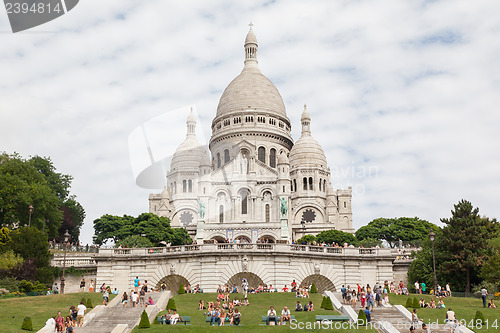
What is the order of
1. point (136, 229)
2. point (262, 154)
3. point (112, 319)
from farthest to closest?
point (262, 154) → point (136, 229) → point (112, 319)

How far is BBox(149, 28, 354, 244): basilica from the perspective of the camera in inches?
3757

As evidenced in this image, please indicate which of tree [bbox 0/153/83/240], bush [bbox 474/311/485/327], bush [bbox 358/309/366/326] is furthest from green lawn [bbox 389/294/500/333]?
tree [bbox 0/153/83/240]

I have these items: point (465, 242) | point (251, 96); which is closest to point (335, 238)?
point (465, 242)

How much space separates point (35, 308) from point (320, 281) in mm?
22122

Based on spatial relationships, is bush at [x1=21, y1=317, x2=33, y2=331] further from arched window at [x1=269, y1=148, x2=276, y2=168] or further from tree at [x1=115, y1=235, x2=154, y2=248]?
arched window at [x1=269, y1=148, x2=276, y2=168]

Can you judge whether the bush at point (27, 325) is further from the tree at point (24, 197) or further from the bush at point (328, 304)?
the tree at point (24, 197)

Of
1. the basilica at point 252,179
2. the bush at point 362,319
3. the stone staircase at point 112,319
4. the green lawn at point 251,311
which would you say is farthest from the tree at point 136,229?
the bush at point 362,319

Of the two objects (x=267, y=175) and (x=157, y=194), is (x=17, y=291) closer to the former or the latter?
(x=267, y=175)

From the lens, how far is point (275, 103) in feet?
386

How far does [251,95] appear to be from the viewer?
117 metres

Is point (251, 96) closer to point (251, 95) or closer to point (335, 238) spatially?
point (251, 95)

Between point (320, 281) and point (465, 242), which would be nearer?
point (465, 242)

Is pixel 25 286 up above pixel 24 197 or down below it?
below

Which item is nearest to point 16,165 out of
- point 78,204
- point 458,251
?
point 78,204
